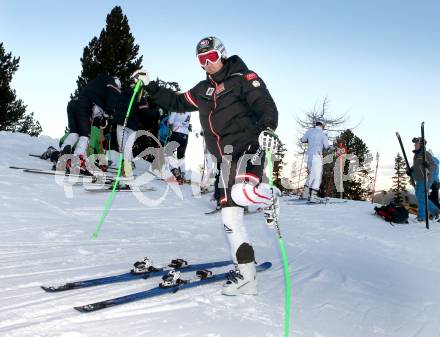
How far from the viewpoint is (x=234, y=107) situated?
3.73m

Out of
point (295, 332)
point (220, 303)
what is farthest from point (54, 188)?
point (295, 332)

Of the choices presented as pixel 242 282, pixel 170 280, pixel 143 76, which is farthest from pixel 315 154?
pixel 170 280

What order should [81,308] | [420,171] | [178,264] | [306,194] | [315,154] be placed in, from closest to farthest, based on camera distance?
1. [81,308]
2. [178,264]
3. [420,171]
4. [315,154]
5. [306,194]

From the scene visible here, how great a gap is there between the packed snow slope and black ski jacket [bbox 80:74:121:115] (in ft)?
6.70

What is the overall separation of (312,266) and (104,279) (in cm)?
278

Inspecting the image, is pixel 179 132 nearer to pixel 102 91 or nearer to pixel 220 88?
pixel 102 91

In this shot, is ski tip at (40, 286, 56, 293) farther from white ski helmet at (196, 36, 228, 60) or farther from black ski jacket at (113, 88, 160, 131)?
black ski jacket at (113, 88, 160, 131)

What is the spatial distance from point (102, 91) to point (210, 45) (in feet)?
19.9

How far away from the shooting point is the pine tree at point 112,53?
1119 inches

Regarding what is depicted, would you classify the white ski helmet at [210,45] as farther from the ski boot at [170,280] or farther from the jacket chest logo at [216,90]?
the ski boot at [170,280]

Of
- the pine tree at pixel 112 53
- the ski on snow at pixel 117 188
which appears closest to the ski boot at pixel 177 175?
the ski on snow at pixel 117 188

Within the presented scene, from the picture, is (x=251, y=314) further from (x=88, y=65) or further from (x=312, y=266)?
(x=88, y=65)

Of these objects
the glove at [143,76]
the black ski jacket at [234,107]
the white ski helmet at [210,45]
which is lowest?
the black ski jacket at [234,107]

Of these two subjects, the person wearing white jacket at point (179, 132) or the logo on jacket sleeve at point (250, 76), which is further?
the person wearing white jacket at point (179, 132)
